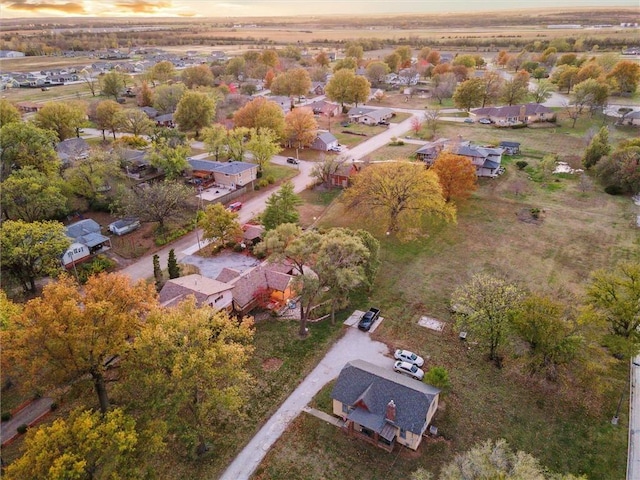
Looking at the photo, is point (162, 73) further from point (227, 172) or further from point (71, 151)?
point (227, 172)

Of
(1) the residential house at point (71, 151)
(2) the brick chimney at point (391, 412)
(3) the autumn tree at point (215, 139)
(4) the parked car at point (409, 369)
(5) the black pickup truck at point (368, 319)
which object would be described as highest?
(3) the autumn tree at point (215, 139)

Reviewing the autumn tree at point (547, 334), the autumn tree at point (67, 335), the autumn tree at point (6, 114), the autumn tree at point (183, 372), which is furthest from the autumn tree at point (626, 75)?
the autumn tree at point (6, 114)

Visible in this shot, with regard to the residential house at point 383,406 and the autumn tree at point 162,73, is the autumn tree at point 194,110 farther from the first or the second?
the residential house at point 383,406

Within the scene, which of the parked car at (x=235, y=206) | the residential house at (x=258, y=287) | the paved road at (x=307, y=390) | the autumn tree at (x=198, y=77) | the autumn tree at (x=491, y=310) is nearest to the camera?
the paved road at (x=307, y=390)

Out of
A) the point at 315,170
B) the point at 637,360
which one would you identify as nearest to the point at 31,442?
the point at 637,360

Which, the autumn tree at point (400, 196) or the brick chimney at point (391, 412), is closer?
the brick chimney at point (391, 412)

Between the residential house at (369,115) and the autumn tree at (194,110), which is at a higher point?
the autumn tree at (194,110)

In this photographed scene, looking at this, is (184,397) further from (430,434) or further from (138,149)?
(138,149)

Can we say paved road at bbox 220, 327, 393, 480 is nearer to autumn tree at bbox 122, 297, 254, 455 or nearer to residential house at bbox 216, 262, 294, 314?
autumn tree at bbox 122, 297, 254, 455
